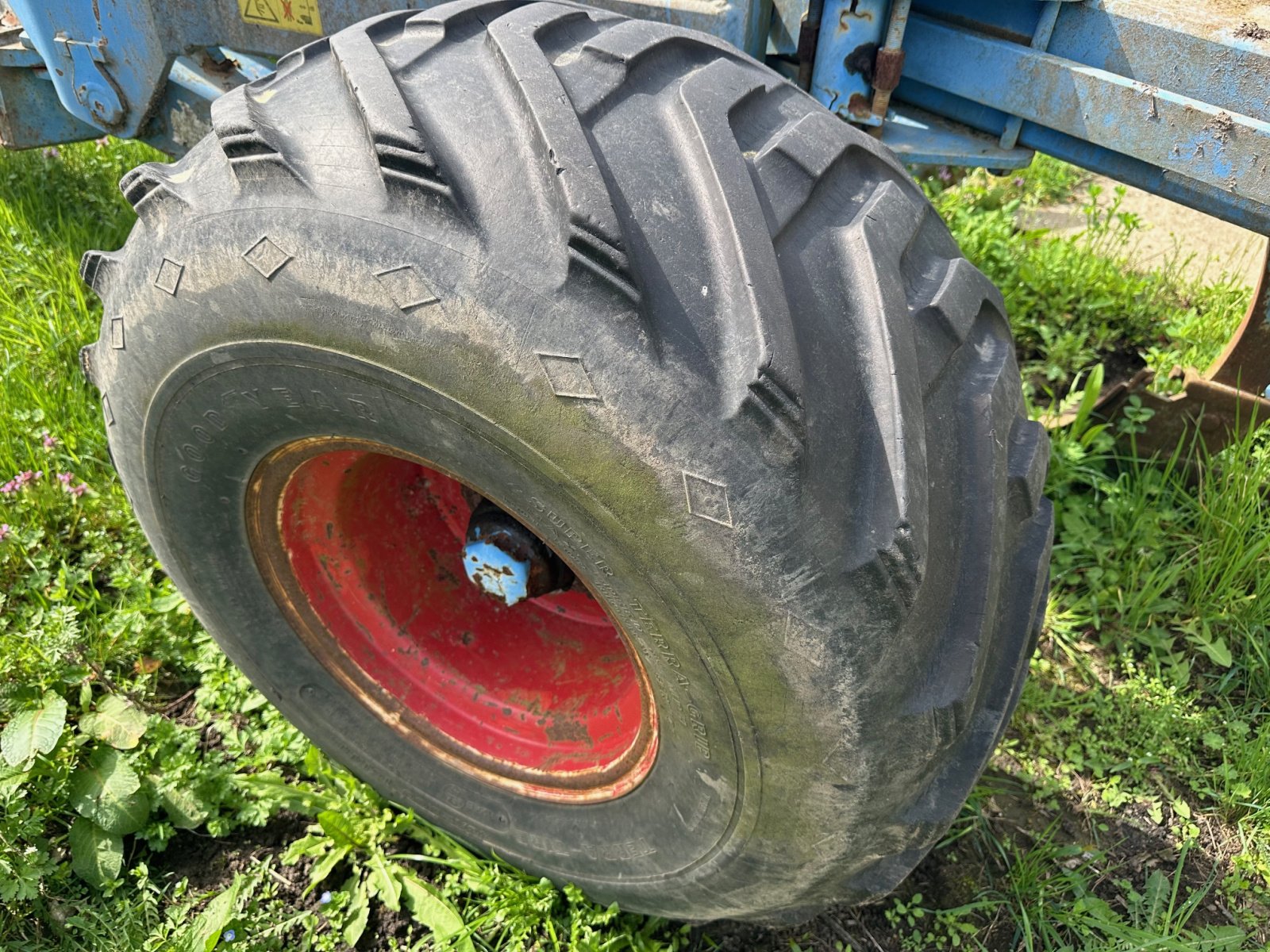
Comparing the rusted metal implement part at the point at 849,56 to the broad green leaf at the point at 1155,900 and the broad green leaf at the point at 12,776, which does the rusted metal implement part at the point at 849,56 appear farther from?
the broad green leaf at the point at 12,776

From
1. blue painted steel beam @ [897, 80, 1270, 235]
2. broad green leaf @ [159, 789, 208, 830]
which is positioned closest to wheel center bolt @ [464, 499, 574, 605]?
broad green leaf @ [159, 789, 208, 830]

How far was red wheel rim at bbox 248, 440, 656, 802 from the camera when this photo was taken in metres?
1.67

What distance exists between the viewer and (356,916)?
6.01 feet

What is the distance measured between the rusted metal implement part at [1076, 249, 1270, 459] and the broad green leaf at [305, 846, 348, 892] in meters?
2.09

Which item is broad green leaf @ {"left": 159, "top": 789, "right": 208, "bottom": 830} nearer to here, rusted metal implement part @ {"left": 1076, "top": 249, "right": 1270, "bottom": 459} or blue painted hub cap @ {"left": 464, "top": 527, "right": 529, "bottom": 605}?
blue painted hub cap @ {"left": 464, "top": 527, "right": 529, "bottom": 605}

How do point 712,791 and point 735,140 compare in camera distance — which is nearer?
point 735,140

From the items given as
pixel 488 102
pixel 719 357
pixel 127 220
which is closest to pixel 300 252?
pixel 488 102

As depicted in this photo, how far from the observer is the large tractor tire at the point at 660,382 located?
1.07 metres

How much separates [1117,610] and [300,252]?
2061 millimetres

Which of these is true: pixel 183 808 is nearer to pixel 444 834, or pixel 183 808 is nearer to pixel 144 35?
pixel 444 834

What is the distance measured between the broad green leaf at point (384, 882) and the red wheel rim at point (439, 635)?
265 millimetres

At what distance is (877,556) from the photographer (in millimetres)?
1086

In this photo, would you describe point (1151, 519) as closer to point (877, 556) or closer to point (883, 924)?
point (883, 924)

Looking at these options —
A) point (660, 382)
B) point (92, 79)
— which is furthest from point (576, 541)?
point (92, 79)
